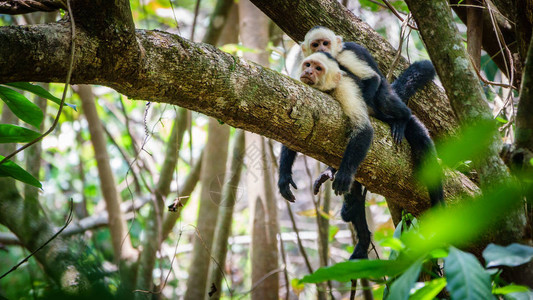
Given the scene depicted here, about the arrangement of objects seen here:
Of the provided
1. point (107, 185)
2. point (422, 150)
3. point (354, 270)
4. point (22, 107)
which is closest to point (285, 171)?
point (422, 150)

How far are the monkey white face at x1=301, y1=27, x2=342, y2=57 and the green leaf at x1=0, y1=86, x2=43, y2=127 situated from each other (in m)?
1.91

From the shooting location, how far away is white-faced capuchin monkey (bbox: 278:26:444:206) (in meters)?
2.51

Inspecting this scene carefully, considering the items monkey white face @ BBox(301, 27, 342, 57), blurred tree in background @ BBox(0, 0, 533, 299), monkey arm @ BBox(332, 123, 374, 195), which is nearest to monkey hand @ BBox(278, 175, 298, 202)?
blurred tree in background @ BBox(0, 0, 533, 299)

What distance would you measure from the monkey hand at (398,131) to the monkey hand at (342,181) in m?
0.43

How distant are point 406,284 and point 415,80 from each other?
2.22m

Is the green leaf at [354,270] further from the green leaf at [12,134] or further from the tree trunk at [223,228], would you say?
the tree trunk at [223,228]

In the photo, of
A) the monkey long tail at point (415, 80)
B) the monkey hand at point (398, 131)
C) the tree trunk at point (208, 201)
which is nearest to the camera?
the monkey hand at point (398, 131)

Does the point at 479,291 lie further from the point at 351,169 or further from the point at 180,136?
the point at 180,136

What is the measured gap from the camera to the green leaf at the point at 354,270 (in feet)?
3.71

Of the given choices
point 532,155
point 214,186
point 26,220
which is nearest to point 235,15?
point 214,186

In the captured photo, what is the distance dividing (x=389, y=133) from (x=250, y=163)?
1.86 meters

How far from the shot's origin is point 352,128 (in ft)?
7.40

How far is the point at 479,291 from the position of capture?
0.95 meters

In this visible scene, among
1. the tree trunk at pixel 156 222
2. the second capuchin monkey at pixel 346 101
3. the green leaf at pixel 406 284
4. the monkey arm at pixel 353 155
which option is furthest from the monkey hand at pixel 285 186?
the green leaf at pixel 406 284
